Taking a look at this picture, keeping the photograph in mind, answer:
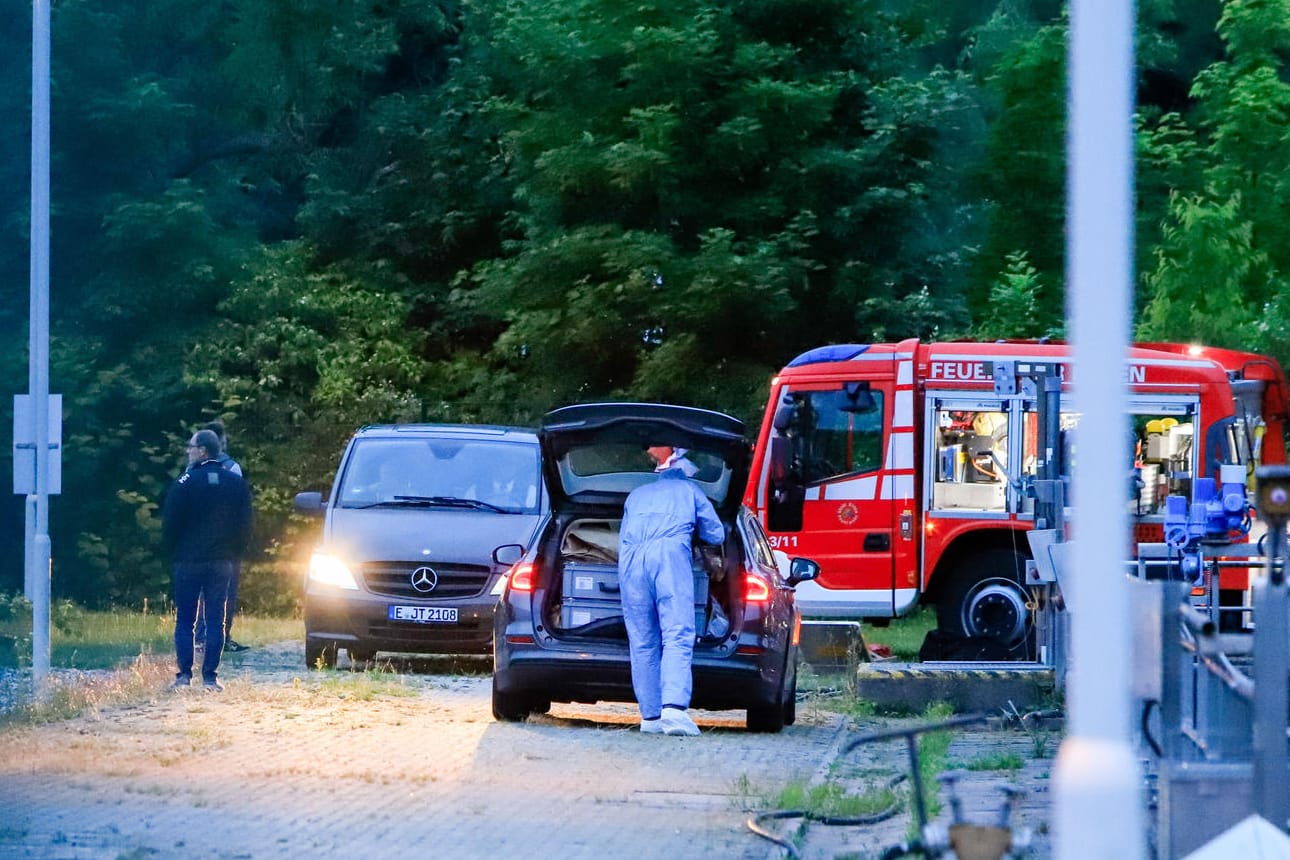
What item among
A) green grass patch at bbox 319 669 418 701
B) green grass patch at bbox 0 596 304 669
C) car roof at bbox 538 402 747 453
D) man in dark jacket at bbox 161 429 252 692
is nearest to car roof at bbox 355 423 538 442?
green grass patch at bbox 0 596 304 669

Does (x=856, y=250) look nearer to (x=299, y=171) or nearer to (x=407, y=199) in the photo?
(x=407, y=199)

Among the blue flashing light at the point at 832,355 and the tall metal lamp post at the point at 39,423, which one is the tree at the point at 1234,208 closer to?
the blue flashing light at the point at 832,355

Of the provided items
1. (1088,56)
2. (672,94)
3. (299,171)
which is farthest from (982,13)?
(1088,56)

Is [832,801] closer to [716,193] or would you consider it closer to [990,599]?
[990,599]

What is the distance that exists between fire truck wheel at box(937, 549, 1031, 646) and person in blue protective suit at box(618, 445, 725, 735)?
7744 millimetres

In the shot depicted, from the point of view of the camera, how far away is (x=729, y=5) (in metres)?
32.3

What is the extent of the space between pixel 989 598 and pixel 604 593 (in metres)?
7.62

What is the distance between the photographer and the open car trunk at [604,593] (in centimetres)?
1380

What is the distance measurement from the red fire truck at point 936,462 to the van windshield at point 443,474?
119 inches

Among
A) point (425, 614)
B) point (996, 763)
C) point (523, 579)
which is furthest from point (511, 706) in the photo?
point (425, 614)

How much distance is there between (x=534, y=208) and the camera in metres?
32.8

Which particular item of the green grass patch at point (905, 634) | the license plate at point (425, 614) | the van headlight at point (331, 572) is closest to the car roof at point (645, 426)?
the license plate at point (425, 614)

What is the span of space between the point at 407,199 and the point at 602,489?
23.4 meters

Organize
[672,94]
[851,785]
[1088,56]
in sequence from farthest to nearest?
[672,94]
[851,785]
[1088,56]
